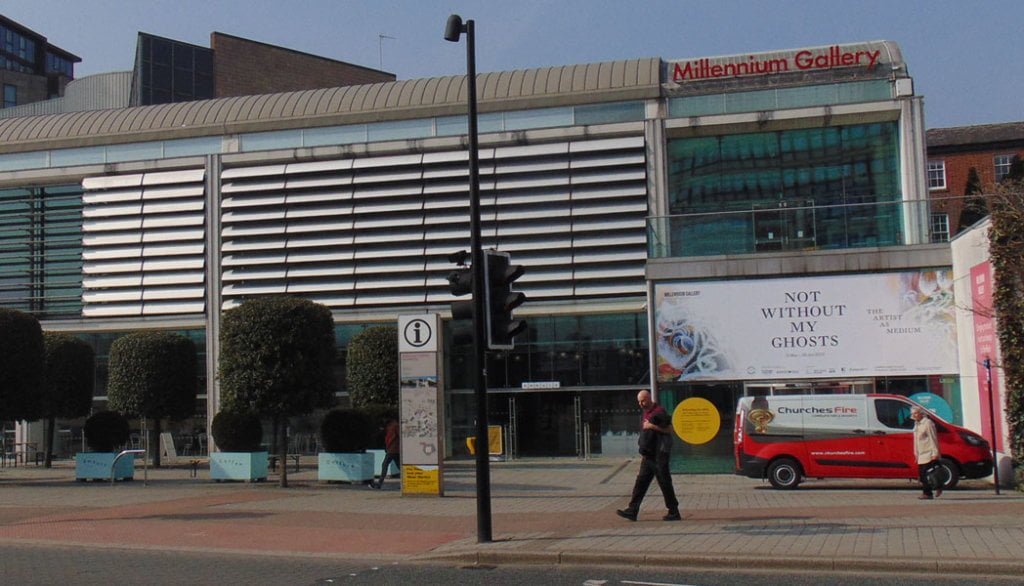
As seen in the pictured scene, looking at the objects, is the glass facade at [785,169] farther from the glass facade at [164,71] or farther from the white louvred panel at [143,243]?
the glass facade at [164,71]

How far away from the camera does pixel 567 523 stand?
14375mm

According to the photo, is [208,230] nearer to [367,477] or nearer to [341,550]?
[367,477]

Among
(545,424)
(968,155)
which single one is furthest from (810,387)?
(968,155)

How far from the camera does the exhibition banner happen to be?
2136 cm

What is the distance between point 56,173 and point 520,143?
59.0 ft

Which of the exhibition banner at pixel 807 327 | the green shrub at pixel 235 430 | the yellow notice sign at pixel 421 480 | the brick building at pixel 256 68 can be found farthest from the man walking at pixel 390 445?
the brick building at pixel 256 68

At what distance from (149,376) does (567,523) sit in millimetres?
20226

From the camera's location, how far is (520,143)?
112ft

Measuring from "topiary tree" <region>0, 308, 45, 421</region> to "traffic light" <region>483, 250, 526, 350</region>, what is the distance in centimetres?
1726

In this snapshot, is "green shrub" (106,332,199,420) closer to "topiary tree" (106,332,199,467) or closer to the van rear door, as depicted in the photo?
"topiary tree" (106,332,199,467)

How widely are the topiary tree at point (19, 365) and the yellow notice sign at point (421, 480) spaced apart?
38.8 ft

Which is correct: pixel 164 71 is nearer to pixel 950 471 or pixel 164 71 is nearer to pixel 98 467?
pixel 98 467

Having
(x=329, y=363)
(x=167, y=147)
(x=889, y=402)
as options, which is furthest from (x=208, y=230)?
(x=889, y=402)

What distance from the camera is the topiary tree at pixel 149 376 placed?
30734 mm
